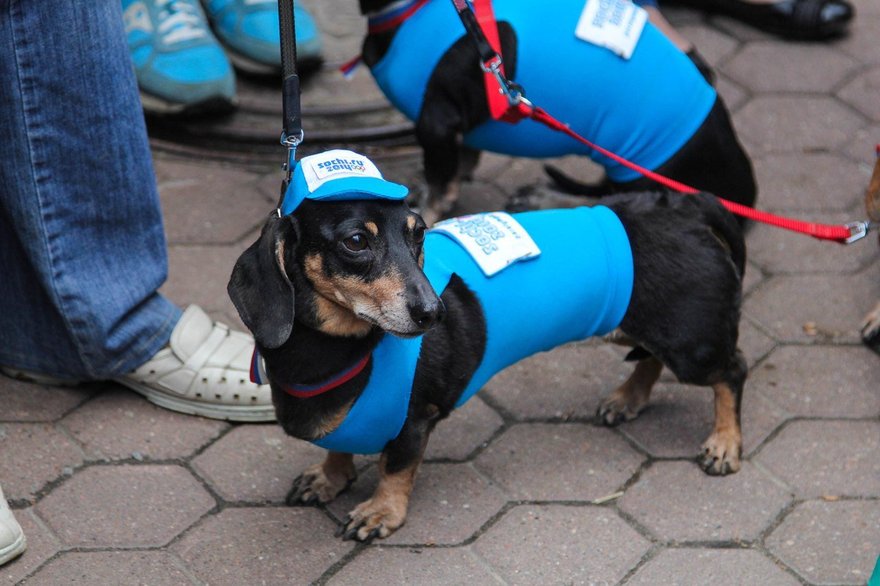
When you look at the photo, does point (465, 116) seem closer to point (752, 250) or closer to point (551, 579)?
point (752, 250)

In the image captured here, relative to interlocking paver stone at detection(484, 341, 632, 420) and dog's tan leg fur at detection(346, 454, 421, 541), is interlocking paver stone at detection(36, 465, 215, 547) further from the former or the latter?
interlocking paver stone at detection(484, 341, 632, 420)

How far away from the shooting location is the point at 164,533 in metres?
2.97

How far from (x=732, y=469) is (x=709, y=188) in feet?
3.07

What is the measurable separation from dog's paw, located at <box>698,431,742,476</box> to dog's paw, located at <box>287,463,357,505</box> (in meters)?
0.95

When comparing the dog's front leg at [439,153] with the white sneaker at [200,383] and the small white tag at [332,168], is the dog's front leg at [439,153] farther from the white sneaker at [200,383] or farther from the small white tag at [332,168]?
the small white tag at [332,168]

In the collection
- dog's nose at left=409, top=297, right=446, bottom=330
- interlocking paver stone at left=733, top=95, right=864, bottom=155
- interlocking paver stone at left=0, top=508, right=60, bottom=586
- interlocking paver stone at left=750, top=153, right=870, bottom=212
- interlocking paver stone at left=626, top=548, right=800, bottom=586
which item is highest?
dog's nose at left=409, top=297, right=446, bottom=330

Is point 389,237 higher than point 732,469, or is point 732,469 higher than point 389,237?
point 389,237

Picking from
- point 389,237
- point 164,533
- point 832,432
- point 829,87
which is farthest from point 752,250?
point 164,533

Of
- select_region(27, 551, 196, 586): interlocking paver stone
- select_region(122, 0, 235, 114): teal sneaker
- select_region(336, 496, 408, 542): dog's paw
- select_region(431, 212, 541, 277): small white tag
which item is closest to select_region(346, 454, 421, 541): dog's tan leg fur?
select_region(336, 496, 408, 542): dog's paw

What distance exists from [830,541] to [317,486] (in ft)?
4.21

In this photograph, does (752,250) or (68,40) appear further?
(752,250)

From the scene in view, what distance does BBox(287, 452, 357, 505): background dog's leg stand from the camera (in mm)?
3098

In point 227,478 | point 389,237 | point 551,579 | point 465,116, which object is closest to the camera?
point 389,237

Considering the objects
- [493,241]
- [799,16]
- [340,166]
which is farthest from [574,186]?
[340,166]
